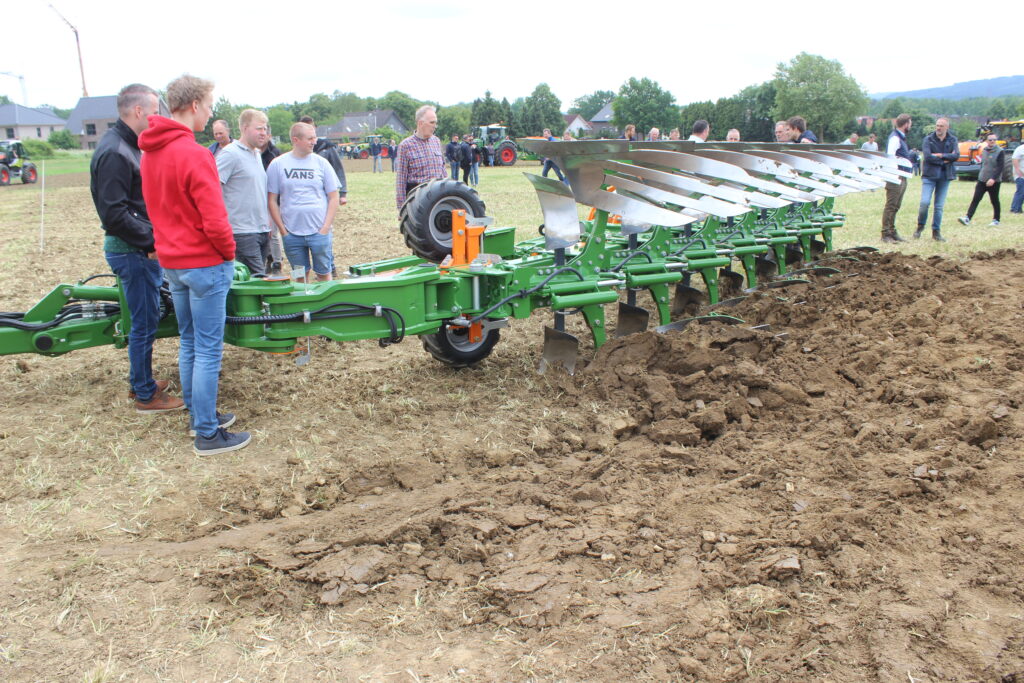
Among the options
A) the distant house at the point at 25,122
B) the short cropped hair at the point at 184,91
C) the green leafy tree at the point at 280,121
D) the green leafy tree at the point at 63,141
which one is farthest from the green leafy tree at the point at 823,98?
the distant house at the point at 25,122

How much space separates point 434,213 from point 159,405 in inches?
85.9

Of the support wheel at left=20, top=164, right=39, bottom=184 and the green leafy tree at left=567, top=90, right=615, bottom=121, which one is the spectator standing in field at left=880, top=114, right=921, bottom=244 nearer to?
the support wheel at left=20, top=164, right=39, bottom=184

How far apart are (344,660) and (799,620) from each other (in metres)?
1.53

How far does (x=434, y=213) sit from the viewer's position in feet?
17.2

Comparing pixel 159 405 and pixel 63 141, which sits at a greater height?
pixel 63 141

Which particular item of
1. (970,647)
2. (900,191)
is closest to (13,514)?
(970,647)

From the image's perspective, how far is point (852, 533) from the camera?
116 inches

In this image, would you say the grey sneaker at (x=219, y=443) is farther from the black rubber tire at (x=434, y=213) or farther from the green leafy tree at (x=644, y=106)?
the green leafy tree at (x=644, y=106)

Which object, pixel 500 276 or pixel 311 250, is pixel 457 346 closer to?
pixel 500 276

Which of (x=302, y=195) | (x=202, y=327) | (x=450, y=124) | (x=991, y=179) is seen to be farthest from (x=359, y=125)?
(x=202, y=327)

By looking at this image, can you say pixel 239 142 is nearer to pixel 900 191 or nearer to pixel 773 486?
pixel 773 486

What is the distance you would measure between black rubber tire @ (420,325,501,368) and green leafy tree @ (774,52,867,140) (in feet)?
232

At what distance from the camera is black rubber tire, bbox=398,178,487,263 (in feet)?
17.1

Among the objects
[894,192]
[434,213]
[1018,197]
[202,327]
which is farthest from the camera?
[1018,197]
